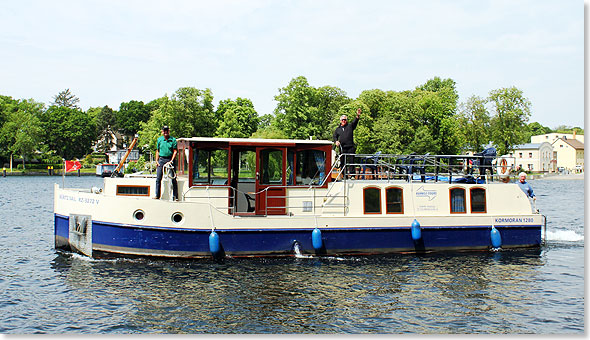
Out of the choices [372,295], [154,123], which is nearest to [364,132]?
[154,123]

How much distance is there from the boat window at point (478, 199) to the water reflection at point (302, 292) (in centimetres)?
154

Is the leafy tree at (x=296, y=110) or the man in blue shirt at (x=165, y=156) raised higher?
the leafy tree at (x=296, y=110)

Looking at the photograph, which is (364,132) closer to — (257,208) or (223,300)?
(257,208)

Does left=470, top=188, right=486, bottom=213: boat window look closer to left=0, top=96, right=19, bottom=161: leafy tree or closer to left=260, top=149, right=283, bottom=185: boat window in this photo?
left=260, top=149, right=283, bottom=185: boat window

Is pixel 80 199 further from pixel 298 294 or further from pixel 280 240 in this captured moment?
pixel 298 294

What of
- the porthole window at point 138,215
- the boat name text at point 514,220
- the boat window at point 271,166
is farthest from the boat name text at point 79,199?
the boat name text at point 514,220

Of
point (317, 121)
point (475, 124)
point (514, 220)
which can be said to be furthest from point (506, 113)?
point (514, 220)

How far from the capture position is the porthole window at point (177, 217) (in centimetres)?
1514

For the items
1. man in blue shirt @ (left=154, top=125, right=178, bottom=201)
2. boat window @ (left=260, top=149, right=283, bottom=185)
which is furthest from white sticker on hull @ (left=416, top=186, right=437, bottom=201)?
man in blue shirt @ (left=154, top=125, right=178, bottom=201)

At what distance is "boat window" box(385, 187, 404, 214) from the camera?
16.9 meters

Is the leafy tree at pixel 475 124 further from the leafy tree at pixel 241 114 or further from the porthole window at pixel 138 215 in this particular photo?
the porthole window at pixel 138 215

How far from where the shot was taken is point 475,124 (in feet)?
261

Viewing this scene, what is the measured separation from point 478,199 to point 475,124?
65.7 metres

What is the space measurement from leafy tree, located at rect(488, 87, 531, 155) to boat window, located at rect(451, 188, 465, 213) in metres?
66.7
